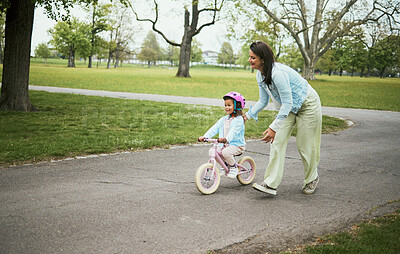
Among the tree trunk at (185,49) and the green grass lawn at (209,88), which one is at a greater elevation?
the tree trunk at (185,49)

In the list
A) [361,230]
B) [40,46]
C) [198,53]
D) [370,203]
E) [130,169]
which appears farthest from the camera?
[198,53]

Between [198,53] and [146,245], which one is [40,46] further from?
[146,245]

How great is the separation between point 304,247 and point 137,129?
6.90 m

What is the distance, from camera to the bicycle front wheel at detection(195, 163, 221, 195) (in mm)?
4574

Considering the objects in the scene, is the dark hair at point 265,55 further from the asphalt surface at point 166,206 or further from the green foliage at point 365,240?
the green foliage at point 365,240

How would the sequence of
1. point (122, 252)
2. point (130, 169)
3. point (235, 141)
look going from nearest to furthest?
point (122, 252), point (235, 141), point (130, 169)

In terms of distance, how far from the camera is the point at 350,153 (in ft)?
24.8

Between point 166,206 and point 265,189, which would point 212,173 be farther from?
point 166,206

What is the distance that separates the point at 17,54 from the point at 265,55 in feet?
31.1

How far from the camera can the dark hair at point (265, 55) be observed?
168 inches

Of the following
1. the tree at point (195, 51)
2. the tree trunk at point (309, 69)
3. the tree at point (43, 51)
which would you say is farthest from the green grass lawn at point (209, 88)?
the tree at point (195, 51)

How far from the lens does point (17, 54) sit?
11078 millimetres

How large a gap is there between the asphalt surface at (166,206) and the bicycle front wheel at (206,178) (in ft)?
0.34

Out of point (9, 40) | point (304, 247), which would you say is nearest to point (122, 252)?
point (304, 247)
